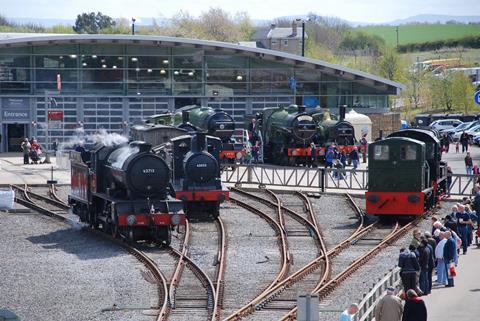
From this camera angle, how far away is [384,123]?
66.3 m

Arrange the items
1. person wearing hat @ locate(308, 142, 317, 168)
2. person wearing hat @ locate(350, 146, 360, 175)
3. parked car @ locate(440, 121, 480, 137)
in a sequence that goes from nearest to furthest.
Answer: person wearing hat @ locate(350, 146, 360, 175)
person wearing hat @ locate(308, 142, 317, 168)
parked car @ locate(440, 121, 480, 137)

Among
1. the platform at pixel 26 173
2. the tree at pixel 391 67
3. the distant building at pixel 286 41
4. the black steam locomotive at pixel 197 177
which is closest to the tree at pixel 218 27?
the distant building at pixel 286 41

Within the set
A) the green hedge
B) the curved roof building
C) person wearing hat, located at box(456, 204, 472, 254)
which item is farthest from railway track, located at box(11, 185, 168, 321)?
the green hedge

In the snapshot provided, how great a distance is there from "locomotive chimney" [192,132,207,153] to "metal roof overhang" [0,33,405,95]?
28831mm

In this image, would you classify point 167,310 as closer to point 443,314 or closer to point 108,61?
point 443,314

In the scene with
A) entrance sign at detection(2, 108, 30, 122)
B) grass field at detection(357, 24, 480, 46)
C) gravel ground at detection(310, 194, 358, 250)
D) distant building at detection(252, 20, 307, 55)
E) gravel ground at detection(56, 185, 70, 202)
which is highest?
grass field at detection(357, 24, 480, 46)

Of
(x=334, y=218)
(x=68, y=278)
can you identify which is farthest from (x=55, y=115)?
(x=68, y=278)

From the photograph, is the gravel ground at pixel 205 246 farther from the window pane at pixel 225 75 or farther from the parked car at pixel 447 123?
the parked car at pixel 447 123

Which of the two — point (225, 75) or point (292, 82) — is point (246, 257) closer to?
point (225, 75)

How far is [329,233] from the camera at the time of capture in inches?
1183

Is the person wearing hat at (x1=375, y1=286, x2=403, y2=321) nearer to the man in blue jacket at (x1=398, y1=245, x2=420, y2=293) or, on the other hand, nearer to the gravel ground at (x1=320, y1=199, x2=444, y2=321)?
the man in blue jacket at (x1=398, y1=245, x2=420, y2=293)

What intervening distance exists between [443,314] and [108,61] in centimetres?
4635

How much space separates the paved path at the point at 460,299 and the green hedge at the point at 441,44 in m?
116

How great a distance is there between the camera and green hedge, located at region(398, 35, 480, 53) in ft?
455
